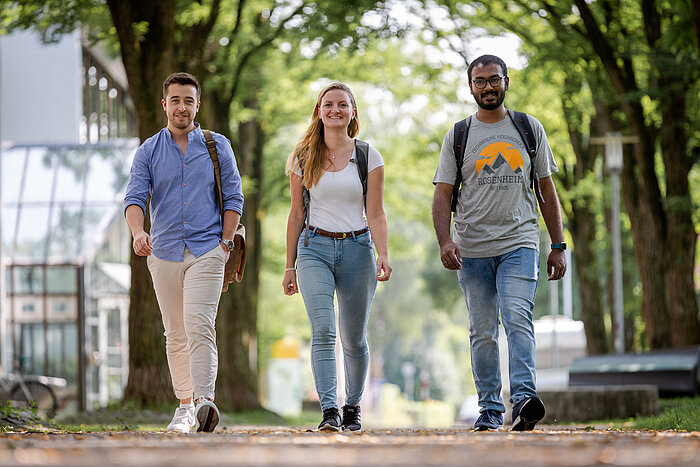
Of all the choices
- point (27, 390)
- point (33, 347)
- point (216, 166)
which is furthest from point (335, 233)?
point (33, 347)

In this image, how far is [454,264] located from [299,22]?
1159 centimetres

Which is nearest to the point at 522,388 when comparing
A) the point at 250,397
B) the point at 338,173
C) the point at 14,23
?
the point at 338,173

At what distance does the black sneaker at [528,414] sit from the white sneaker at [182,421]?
6.10 feet

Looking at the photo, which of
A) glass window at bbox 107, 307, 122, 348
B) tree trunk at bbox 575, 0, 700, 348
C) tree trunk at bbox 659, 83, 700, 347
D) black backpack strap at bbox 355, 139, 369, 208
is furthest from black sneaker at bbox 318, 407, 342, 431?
glass window at bbox 107, 307, 122, 348

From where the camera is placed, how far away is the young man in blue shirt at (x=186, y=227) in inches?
273

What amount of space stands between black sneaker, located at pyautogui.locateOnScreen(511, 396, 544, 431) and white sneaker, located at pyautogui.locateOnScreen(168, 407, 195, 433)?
186cm

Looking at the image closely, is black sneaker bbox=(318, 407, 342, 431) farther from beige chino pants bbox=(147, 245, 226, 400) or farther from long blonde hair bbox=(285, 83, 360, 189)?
long blonde hair bbox=(285, 83, 360, 189)

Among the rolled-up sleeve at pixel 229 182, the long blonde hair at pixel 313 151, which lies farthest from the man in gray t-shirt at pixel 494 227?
the rolled-up sleeve at pixel 229 182

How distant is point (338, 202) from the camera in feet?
23.5

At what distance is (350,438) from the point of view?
537 cm

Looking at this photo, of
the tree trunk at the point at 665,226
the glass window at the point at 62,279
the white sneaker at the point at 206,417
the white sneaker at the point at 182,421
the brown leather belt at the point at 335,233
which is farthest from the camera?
the glass window at the point at 62,279

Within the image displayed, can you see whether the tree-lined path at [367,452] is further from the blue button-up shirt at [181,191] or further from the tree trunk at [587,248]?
the tree trunk at [587,248]

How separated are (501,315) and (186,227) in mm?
1933

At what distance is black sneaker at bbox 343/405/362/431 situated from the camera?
6.90 m
